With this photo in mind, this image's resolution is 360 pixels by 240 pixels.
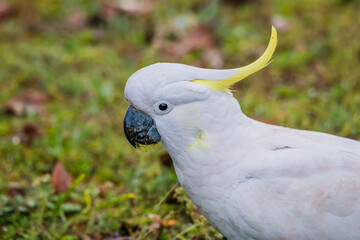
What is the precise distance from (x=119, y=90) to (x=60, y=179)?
3.82 ft

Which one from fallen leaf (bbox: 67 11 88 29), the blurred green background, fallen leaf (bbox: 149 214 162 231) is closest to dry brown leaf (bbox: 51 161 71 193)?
the blurred green background

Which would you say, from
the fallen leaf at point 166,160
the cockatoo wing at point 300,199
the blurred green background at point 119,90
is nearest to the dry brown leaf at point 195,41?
the blurred green background at point 119,90

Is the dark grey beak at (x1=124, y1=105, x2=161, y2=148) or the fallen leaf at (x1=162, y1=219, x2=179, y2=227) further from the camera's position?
the fallen leaf at (x1=162, y1=219, x2=179, y2=227)

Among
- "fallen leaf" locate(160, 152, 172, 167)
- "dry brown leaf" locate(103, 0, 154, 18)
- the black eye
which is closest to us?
the black eye

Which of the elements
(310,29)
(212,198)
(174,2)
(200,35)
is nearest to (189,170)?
(212,198)

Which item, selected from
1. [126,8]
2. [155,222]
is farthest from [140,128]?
[126,8]

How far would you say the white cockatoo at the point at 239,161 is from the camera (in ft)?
5.99

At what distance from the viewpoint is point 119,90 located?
383cm

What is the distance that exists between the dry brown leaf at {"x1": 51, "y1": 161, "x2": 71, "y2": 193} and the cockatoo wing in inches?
51.5

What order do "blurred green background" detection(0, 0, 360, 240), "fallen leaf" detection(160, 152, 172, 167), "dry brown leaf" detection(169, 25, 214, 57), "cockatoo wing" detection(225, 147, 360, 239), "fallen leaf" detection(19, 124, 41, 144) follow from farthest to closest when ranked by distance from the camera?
"dry brown leaf" detection(169, 25, 214, 57) < "fallen leaf" detection(19, 124, 41, 144) < "fallen leaf" detection(160, 152, 172, 167) < "blurred green background" detection(0, 0, 360, 240) < "cockatoo wing" detection(225, 147, 360, 239)

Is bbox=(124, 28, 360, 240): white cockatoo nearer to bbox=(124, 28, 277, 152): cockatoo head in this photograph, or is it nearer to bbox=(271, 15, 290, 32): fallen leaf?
bbox=(124, 28, 277, 152): cockatoo head

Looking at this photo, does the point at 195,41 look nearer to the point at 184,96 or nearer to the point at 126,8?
the point at 126,8

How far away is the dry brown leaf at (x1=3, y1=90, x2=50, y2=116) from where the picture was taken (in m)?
3.60

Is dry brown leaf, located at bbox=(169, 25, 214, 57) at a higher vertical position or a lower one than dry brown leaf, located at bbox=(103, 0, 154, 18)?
lower
